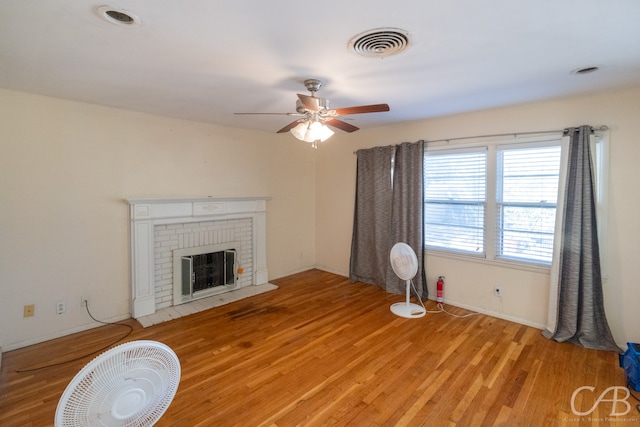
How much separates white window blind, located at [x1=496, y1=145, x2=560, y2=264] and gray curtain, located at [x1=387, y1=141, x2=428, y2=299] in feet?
2.87

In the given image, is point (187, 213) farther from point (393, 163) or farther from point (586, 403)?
point (586, 403)

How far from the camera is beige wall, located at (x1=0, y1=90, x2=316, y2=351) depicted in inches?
112

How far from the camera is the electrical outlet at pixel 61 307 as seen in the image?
3.10 meters

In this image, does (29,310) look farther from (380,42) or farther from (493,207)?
(493,207)

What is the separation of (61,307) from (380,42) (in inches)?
148

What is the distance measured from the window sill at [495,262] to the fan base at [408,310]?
28.6 inches

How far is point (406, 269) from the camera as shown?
370 centimetres

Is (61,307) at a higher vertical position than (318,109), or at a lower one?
lower

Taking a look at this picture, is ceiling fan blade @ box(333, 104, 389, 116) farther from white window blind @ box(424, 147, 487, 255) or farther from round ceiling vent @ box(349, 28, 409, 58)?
Result: white window blind @ box(424, 147, 487, 255)

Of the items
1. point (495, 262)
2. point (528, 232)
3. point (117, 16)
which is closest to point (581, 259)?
point (528, 232)

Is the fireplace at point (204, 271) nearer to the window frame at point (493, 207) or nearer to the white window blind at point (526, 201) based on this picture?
the window frame at point (493, 207)

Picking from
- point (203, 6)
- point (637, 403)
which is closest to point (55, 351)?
point (203, 6)

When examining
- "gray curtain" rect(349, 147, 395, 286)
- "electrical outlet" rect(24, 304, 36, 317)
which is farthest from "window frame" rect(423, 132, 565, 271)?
"electrical outlet" rect(24, 304, 36, 317)

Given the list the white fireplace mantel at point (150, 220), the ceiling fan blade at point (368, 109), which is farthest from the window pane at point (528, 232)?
the white fireplace mantel at point (150, 220)
